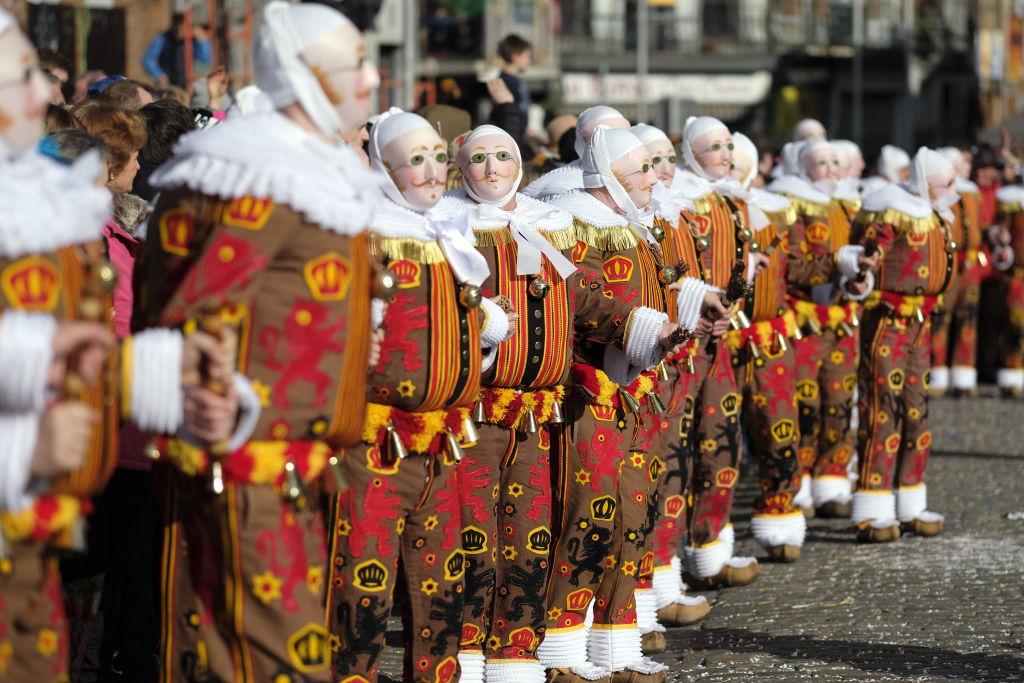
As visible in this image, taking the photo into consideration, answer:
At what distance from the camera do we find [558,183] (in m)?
6.96

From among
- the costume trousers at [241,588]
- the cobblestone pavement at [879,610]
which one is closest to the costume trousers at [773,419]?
the cobblestone pavement at [879,610]

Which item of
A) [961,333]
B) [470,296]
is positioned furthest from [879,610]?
[961,333]

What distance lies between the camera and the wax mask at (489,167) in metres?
6.16

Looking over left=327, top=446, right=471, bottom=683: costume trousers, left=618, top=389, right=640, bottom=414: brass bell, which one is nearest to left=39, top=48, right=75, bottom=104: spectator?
→ left=618, top=389, right=640, bottom=414: brass bell

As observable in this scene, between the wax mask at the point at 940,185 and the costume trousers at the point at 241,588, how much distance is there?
6.36 meters

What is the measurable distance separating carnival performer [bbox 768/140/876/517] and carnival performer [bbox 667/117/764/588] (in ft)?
Result: 3.51

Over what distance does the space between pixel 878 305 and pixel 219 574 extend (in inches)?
244

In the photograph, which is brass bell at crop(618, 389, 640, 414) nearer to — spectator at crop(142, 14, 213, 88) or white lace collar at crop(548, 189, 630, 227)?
white lace collar at crop(548, 189, 630, 227)

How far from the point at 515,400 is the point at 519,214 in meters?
0.68

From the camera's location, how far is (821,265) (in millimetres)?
9383

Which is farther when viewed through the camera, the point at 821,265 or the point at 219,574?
the point at 821,265

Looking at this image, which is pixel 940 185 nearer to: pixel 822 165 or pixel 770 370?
pixel 822 165

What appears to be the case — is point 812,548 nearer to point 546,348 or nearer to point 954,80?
point 546,348

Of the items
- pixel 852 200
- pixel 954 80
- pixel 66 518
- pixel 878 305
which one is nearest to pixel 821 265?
pixel 878 305
